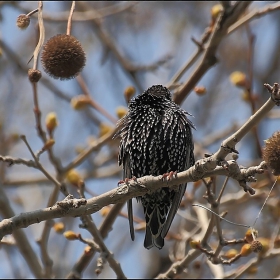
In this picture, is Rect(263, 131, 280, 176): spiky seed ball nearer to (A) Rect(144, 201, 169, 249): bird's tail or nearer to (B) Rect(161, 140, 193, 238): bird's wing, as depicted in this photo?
(B) Rect(161, 140, 193, 238): bird's wing

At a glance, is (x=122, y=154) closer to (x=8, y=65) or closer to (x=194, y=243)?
(x=194, y=243)

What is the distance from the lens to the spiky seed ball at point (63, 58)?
150 inches

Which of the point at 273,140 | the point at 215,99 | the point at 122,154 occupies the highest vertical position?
the point at 215,99

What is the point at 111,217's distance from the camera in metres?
5.31

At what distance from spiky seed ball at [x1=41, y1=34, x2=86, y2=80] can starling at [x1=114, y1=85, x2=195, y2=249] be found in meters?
1.52

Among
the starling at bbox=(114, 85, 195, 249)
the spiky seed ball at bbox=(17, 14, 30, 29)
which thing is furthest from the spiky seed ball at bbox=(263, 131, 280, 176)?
the starling at bbox=(114, 85, 195, 249)

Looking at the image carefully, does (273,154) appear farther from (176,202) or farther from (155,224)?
(155,224)

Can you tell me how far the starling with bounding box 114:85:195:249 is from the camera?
5277 mm

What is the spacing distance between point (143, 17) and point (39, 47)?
812 centimetres

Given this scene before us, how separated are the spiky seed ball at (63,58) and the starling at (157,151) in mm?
1520

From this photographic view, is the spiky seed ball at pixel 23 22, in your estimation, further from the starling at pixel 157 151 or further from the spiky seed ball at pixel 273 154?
the starling at pixel 157 151

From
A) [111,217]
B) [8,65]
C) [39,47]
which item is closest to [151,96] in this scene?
[111,217]

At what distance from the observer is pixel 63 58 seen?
12.5ft

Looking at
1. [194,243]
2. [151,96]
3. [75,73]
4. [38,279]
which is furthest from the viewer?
[151,96]
